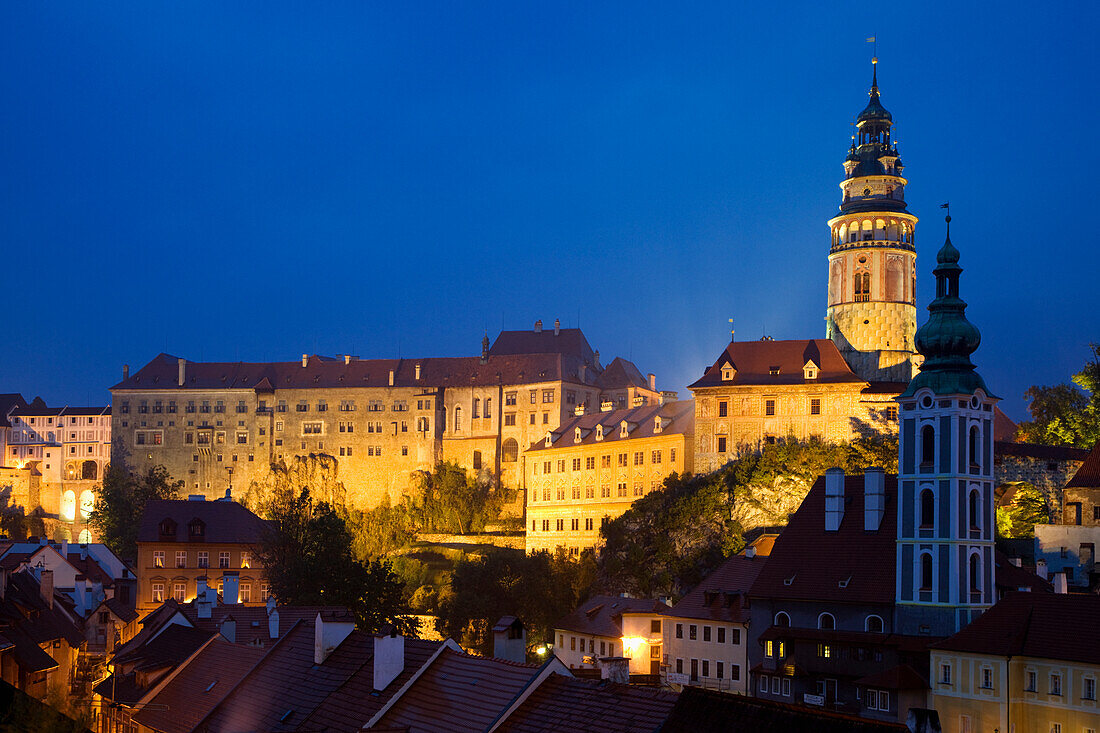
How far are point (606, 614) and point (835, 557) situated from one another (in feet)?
50.0

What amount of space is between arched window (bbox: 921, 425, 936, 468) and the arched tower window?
142 inches

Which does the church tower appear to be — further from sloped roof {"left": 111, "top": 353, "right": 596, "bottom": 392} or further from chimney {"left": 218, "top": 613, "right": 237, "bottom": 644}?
chimney {"left": 218, "top": 613, "right": 237, "bottom": 644}

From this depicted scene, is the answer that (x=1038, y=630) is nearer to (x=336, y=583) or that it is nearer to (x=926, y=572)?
(x=926, y=572)

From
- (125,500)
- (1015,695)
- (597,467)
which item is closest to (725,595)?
A: (1015,695)

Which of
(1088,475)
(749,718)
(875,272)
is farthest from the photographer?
(875,272)

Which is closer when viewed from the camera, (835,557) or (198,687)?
(198,687)

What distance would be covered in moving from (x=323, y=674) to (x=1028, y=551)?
43.4m

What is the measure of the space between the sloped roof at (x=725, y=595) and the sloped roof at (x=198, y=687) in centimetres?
2716

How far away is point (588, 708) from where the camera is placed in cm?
2389

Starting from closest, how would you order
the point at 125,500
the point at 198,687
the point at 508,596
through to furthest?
1. the point at 198,687
2. the point at 508,596
3. the point at 125,500

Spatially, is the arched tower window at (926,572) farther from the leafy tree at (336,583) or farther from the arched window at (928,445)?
the leafy tree at (336,583)

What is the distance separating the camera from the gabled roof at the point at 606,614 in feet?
209

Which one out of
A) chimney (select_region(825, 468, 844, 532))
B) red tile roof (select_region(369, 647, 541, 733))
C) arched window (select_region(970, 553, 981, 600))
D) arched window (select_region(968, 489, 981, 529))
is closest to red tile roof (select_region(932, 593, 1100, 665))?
arched window (select_region(970, 553, 981, 600))

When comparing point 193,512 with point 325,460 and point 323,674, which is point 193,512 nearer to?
point 323,674
